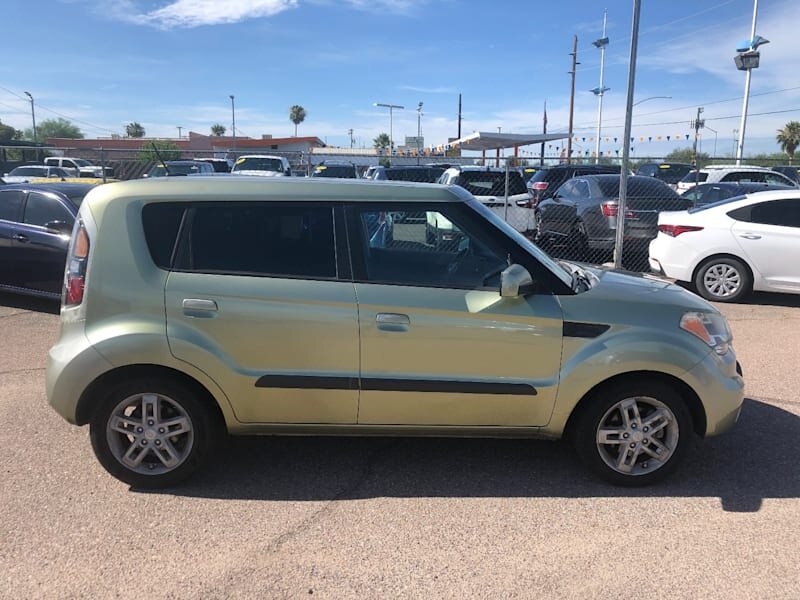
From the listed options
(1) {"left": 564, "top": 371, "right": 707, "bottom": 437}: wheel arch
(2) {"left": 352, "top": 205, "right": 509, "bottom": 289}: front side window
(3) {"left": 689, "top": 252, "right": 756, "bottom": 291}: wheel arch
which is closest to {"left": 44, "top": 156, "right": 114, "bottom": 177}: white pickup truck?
(3) {"left": 689, "top": 252, "right": 756, "bottom": 291}: wheel arch

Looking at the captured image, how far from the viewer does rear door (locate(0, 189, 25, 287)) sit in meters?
7.41

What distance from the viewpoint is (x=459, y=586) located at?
2.71 m

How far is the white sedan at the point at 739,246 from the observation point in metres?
7.95

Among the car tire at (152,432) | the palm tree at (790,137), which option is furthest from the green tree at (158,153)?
the palm tree at (790,137)

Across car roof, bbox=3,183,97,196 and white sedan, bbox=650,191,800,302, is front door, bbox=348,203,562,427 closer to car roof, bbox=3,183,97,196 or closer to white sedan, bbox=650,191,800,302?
car roof, bbox=3,183,97,196

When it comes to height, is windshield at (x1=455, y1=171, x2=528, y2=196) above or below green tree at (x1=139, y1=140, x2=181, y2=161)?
below

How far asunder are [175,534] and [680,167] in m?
26.5

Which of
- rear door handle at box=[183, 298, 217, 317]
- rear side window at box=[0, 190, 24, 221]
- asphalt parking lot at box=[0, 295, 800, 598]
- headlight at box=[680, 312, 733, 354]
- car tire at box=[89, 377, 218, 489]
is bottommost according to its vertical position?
asphalt parking lot at box=[0, 295, 800, 598]

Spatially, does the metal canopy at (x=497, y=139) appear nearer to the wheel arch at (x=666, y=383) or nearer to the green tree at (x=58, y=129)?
the wheel arch at (x=666, y=383)

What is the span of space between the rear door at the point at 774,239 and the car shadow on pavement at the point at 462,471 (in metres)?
4.38

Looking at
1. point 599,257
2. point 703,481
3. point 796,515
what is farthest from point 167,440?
point 599,257

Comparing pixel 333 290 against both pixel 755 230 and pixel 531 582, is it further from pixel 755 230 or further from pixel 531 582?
pixel 755 230

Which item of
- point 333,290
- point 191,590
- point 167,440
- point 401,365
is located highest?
point 333,290

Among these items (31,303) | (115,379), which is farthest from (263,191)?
(31,303)
